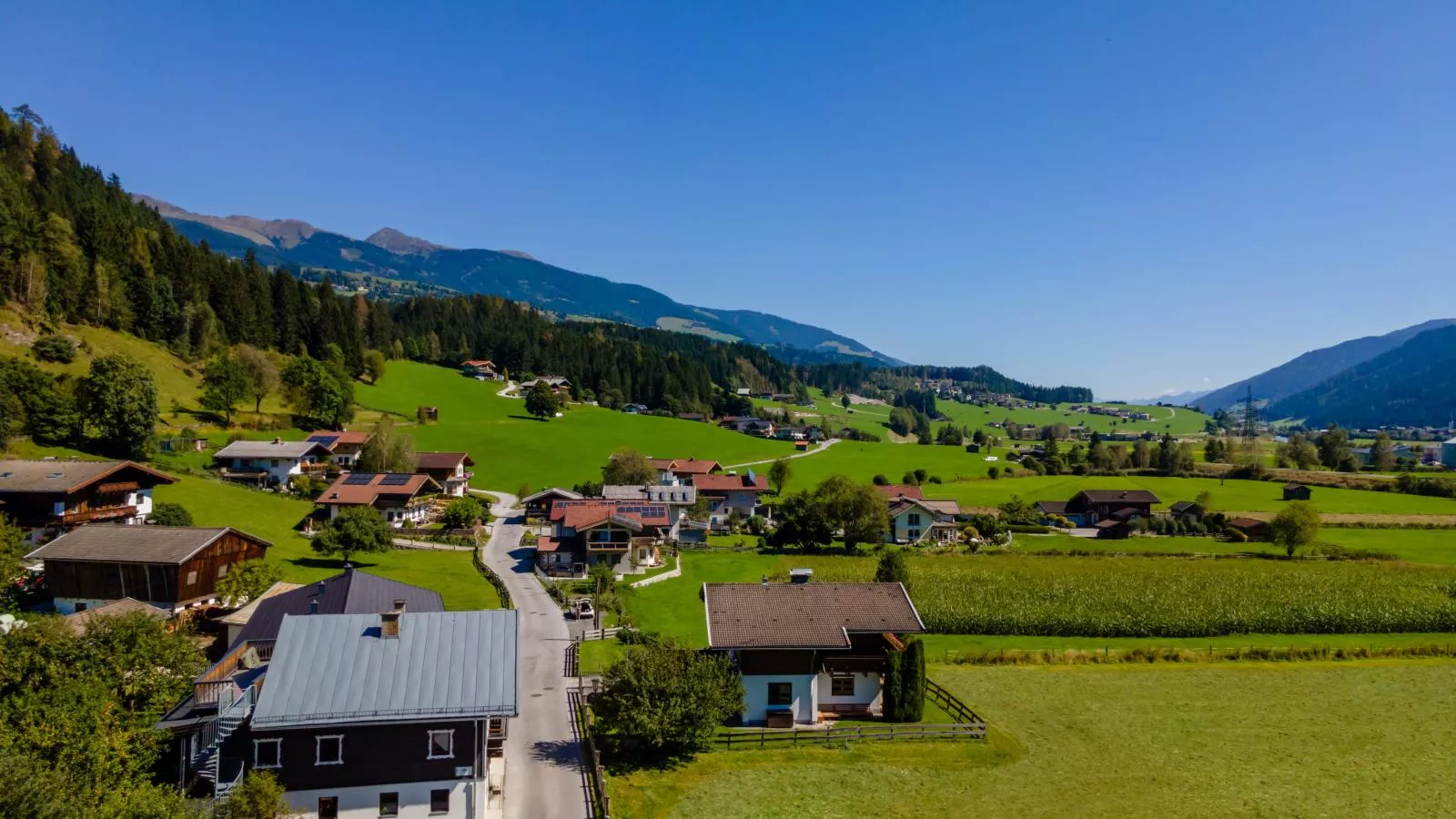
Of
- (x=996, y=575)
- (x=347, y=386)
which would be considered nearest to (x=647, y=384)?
(x=347, y=386)

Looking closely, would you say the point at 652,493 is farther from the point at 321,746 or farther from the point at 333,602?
the point at 321,746

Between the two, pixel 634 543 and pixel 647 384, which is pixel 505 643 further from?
pixel 647 384

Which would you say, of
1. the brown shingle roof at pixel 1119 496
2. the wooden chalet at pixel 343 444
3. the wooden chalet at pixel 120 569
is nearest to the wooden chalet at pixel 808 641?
the wooden chalet at pixel 120 569

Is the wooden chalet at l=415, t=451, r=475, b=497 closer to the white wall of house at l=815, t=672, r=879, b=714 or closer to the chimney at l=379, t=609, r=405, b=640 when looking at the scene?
the white wall of house at l=815, t=672, r=879, b=714

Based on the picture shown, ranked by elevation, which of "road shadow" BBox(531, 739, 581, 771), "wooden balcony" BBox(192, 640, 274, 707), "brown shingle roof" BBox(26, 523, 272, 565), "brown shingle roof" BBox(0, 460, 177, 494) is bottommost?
"road shadow" BBox(531, 739, 581, 771)

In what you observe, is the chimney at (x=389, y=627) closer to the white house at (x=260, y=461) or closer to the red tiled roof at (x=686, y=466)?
the white house at (x=260, y=461)

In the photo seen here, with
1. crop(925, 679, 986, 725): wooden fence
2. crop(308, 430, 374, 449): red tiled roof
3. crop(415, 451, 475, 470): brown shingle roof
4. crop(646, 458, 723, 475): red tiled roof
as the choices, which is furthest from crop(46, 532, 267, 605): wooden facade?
crop(646, 458, 723, 475): red tiled roof
